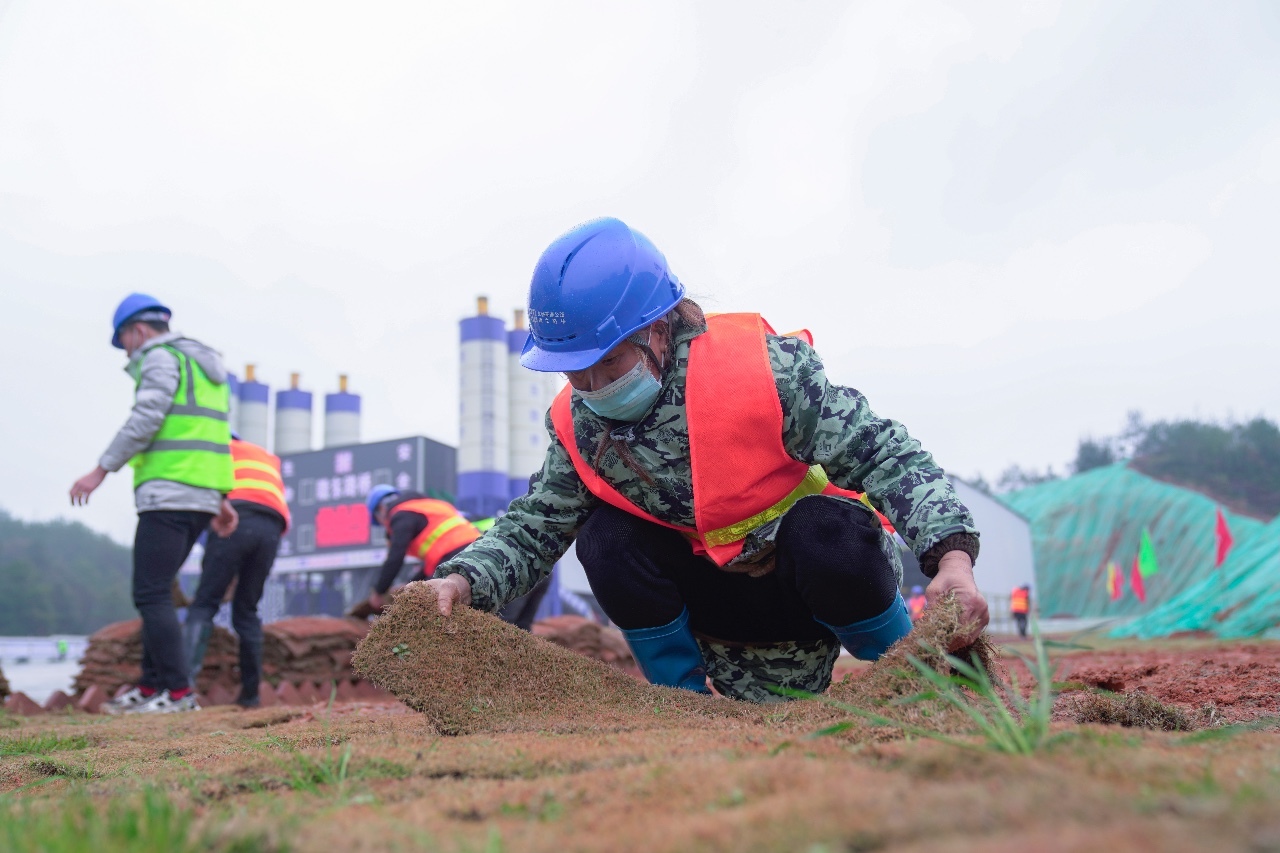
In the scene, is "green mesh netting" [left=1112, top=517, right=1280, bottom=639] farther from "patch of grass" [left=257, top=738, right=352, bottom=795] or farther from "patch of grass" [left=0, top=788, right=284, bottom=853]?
"patch of grass" [left=0, top=788, right=284, bottom=853]

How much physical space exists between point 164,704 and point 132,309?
1.86 metres

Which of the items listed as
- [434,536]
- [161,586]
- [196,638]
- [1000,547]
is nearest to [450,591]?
[161,586]

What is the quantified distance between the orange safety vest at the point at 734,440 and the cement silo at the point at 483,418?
13694 millimetres

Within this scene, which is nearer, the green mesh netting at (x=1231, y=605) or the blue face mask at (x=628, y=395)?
the blue face mask at (x=628, y=395)

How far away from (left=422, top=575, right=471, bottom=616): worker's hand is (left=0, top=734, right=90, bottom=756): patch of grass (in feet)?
3.21

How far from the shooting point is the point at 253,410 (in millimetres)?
19781

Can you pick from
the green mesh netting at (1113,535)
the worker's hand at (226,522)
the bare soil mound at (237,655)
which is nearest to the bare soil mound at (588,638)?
the bare soil mound at (237,655)

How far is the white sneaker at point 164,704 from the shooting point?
4.12 m

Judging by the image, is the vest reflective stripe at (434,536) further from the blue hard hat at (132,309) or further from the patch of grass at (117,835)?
the patch of grass at (117,835)

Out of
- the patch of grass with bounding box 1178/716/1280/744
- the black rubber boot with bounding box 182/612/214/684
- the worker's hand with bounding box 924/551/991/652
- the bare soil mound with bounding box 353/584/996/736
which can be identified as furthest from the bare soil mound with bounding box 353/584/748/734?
the black rubber boot with bounding box 182/612/214/684

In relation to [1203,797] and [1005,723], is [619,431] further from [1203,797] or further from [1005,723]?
[1203,797]

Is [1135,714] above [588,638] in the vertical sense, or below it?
above

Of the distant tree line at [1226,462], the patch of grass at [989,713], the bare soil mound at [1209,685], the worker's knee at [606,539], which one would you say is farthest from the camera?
the distant tree line at [1226,462]

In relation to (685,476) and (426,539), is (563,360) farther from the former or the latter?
(426,539)
